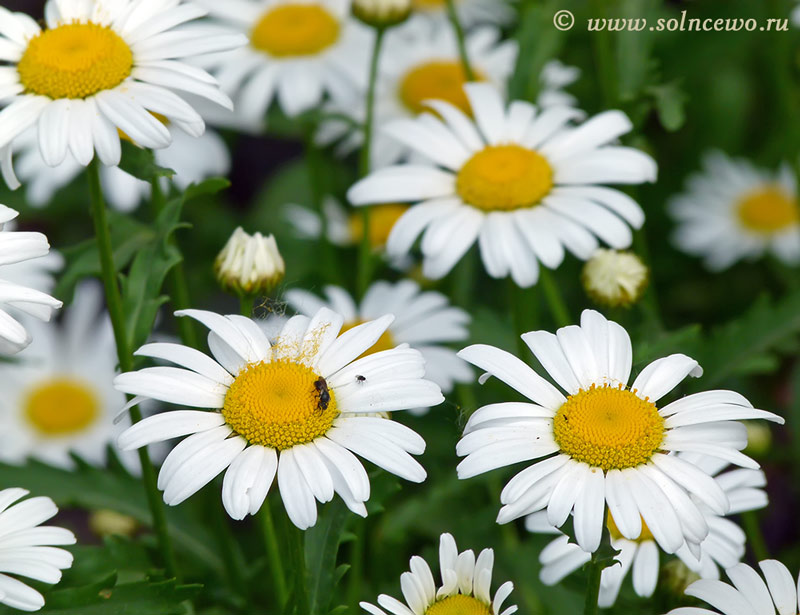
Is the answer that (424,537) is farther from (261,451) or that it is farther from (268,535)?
(261,451)

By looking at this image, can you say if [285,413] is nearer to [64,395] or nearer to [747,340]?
[747,340]

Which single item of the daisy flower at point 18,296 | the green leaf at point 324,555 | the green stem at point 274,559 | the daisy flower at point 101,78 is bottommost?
the green stem at point 274,559

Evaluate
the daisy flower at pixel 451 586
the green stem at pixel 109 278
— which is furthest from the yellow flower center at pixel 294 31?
the daisy flower at pixel 451 586

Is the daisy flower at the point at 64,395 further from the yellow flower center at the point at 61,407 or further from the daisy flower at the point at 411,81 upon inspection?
the daisy flower at the point at 411,81

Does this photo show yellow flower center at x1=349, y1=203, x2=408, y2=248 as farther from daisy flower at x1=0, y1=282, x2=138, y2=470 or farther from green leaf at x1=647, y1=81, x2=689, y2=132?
green leaf at x1=647, y1=81, x2=689, y2=132

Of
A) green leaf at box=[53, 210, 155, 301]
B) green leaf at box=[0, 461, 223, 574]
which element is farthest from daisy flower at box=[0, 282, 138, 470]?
green leaf at box=[53, 210, 155, 301]

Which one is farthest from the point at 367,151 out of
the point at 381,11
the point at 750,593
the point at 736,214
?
the point at 736,214
